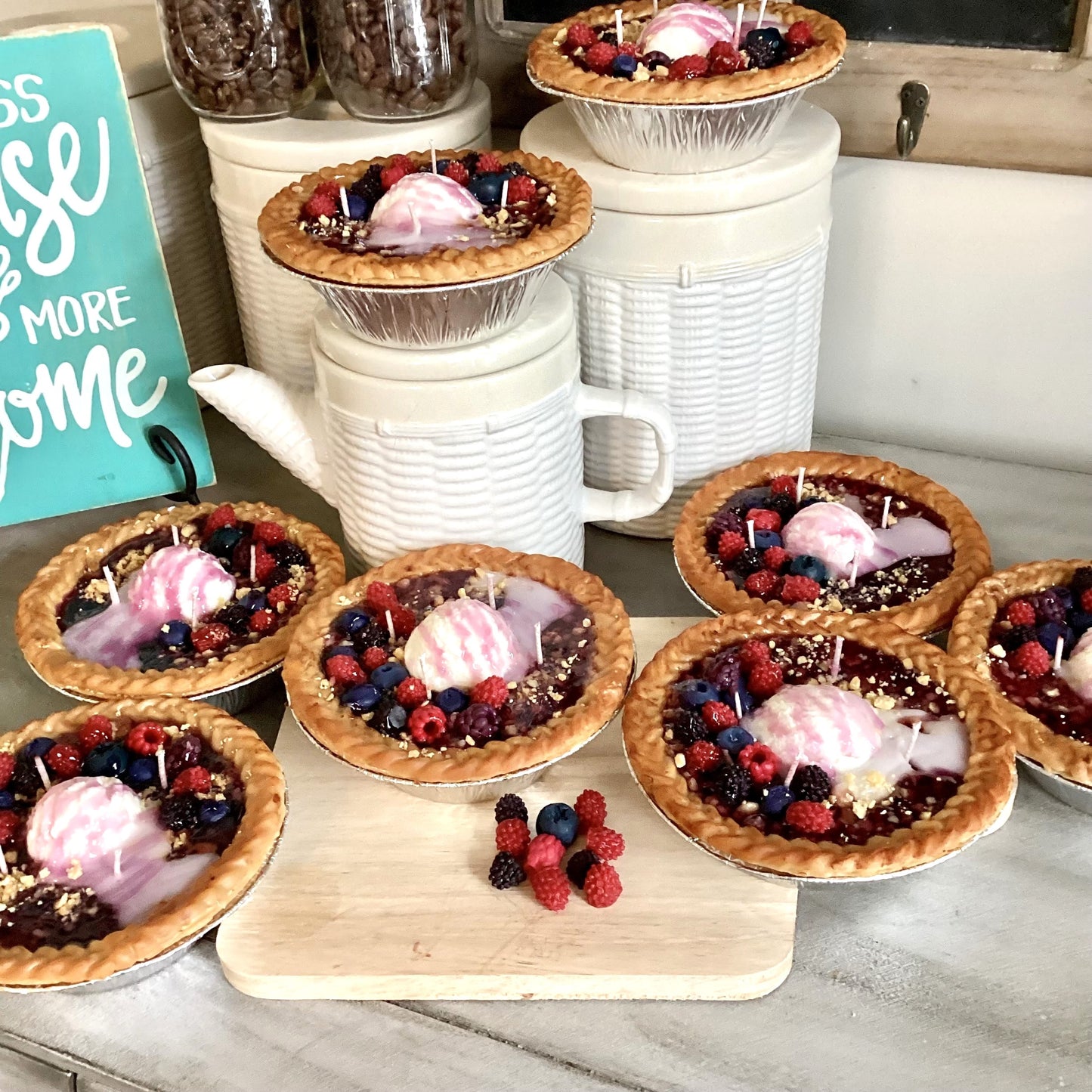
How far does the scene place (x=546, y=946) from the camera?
0.91m

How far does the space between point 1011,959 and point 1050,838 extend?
13 cm

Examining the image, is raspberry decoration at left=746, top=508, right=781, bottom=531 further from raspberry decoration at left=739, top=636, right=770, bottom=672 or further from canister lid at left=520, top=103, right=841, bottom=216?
canister lid at left=520, top=103, right=841, bottom=216

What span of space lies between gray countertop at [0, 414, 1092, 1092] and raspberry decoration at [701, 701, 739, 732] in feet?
0.49

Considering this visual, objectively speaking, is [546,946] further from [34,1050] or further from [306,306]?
[306,306]

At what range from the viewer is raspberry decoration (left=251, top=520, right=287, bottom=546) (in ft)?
4.02

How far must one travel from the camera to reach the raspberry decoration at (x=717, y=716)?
0.97 meters

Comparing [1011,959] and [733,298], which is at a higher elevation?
[733,298]

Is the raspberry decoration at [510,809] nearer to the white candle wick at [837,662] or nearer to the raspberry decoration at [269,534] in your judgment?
the white candle wick at [837,662]

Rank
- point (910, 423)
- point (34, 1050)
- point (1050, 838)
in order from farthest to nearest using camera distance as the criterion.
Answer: point (910, 423) < point (1050, 838) < point (34, 1050)

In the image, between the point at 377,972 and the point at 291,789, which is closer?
the point at 377,972

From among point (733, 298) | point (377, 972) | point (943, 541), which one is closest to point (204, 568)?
point (377, 972)

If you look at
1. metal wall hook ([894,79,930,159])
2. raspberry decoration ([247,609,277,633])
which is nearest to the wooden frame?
metal wall hook ([894,79,930,159])

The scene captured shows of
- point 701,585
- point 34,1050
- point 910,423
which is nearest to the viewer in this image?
point 34,1050

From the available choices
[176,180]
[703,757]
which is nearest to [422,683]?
[703,757]
